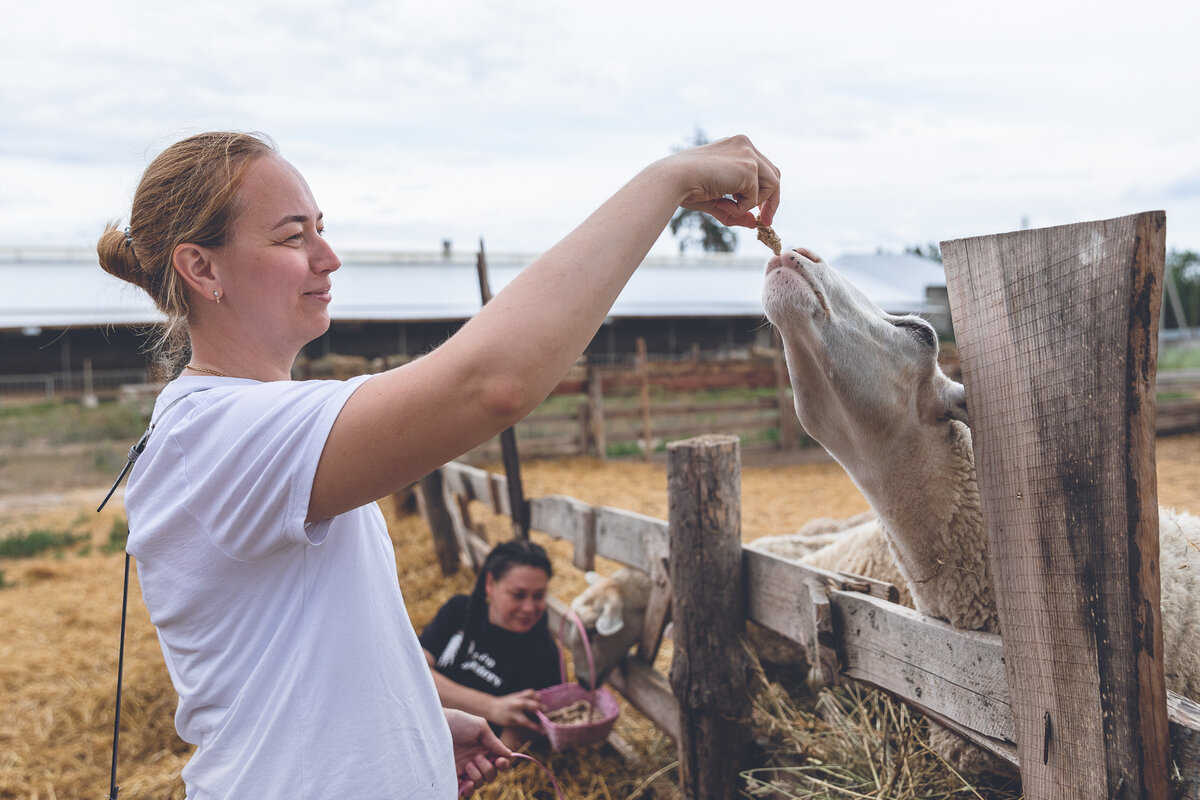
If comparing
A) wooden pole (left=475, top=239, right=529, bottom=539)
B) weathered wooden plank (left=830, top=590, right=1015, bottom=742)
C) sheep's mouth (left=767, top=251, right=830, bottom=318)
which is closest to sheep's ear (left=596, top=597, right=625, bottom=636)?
wooden pole (left=475, top=239, right=529, bottom=539)

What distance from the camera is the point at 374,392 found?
0.83 metres

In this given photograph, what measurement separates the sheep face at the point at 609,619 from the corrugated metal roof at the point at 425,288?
16697 mm

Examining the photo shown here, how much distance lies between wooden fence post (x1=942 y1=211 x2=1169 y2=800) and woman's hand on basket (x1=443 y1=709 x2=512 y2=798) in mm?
949

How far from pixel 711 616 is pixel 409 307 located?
72.2 feet

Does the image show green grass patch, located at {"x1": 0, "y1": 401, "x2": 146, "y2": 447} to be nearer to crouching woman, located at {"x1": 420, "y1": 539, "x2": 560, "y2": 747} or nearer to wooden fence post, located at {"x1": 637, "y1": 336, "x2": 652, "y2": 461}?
wooden fence post, located at {"x1": 637, "y1": 336, "x2": 652, "y2": 461}

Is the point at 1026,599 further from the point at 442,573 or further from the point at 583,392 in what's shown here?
the point at 583,392

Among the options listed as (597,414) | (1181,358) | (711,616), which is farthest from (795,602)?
(1181,358)

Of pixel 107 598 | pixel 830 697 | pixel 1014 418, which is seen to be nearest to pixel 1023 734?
pixel 1014 418

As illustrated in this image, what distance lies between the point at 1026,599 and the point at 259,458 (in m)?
1.19

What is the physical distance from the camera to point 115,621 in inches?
226

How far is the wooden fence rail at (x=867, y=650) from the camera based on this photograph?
1.46m

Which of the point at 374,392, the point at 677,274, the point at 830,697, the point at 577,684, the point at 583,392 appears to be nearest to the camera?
the point at 374,392

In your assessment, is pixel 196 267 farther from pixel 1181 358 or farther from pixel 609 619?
pixel 1181 358

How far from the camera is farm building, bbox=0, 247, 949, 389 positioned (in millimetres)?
20219
